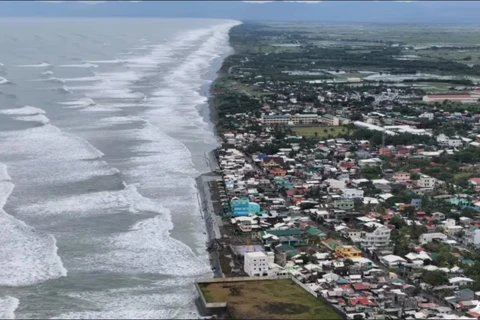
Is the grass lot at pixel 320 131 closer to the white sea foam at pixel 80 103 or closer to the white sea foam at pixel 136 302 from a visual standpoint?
the white sea foam at pixel 80 103

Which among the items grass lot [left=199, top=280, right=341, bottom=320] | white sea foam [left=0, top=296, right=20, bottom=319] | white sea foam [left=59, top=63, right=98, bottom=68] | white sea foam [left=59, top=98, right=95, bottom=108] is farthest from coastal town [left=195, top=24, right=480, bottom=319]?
white sea foam [left=59, top=63, right=98, bottom=68]

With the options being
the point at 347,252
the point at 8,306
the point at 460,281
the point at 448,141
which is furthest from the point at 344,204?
the point at 448,141

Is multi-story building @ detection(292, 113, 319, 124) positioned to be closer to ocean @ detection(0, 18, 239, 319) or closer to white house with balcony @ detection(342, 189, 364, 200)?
ocean @ detection(0, 18, 239, 319)

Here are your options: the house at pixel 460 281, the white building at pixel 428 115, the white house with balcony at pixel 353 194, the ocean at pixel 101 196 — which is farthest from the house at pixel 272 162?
the white building at pixel 428 115

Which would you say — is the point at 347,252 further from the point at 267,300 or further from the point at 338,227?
the point at 267,300

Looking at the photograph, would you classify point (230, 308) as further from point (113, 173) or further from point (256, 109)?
Answer: point (256, 109)
